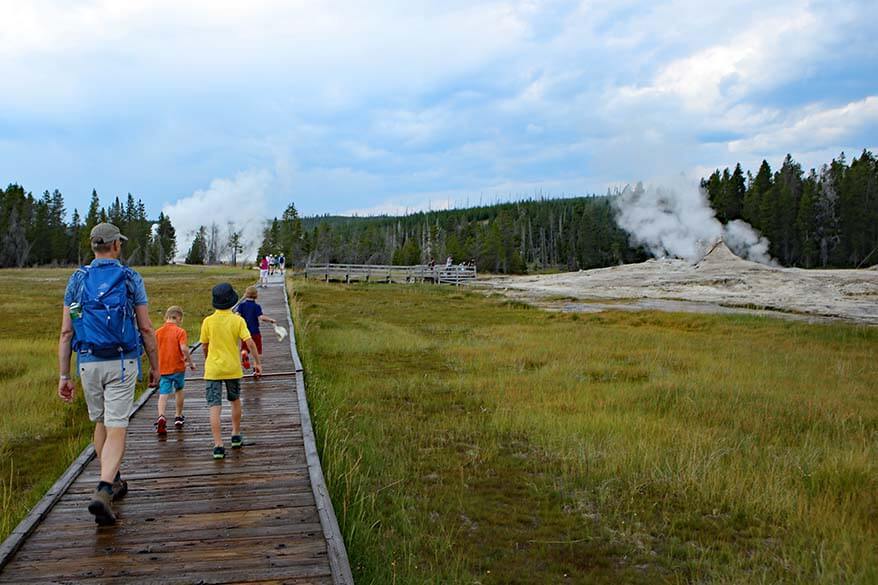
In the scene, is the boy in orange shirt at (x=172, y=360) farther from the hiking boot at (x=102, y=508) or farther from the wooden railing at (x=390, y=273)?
the wooden railing at (x=390, y=273)

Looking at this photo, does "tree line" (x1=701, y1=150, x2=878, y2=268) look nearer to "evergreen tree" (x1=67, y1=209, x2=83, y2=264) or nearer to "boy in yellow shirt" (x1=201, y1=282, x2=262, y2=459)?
"boy in yellow shirt" (x1=201, y1=282, x2=262, y2=459)

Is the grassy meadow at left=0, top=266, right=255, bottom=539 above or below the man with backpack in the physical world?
below

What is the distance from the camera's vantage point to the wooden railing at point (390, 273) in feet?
160

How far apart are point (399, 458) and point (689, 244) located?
4853 centimetres

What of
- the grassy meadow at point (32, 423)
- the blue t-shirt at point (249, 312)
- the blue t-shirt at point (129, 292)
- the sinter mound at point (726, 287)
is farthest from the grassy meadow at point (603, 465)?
the sinter mound at point (726, 287)

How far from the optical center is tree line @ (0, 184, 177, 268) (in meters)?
76.8

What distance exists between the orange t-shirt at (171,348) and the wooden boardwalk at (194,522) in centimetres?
72

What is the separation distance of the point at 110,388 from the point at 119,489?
3.54 feet

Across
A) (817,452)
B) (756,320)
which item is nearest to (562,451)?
(817,452)

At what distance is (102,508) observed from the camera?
4598 mm

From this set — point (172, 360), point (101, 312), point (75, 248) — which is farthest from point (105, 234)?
point (75, 248)

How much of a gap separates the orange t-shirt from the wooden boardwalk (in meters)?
0.72

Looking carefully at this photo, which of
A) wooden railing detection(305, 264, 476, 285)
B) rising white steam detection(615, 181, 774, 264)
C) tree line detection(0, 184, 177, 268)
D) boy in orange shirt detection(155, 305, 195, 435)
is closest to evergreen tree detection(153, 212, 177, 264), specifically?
tree line detection(0, 184, 177, 268)

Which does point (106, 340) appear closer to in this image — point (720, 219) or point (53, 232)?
point (720, 219)
